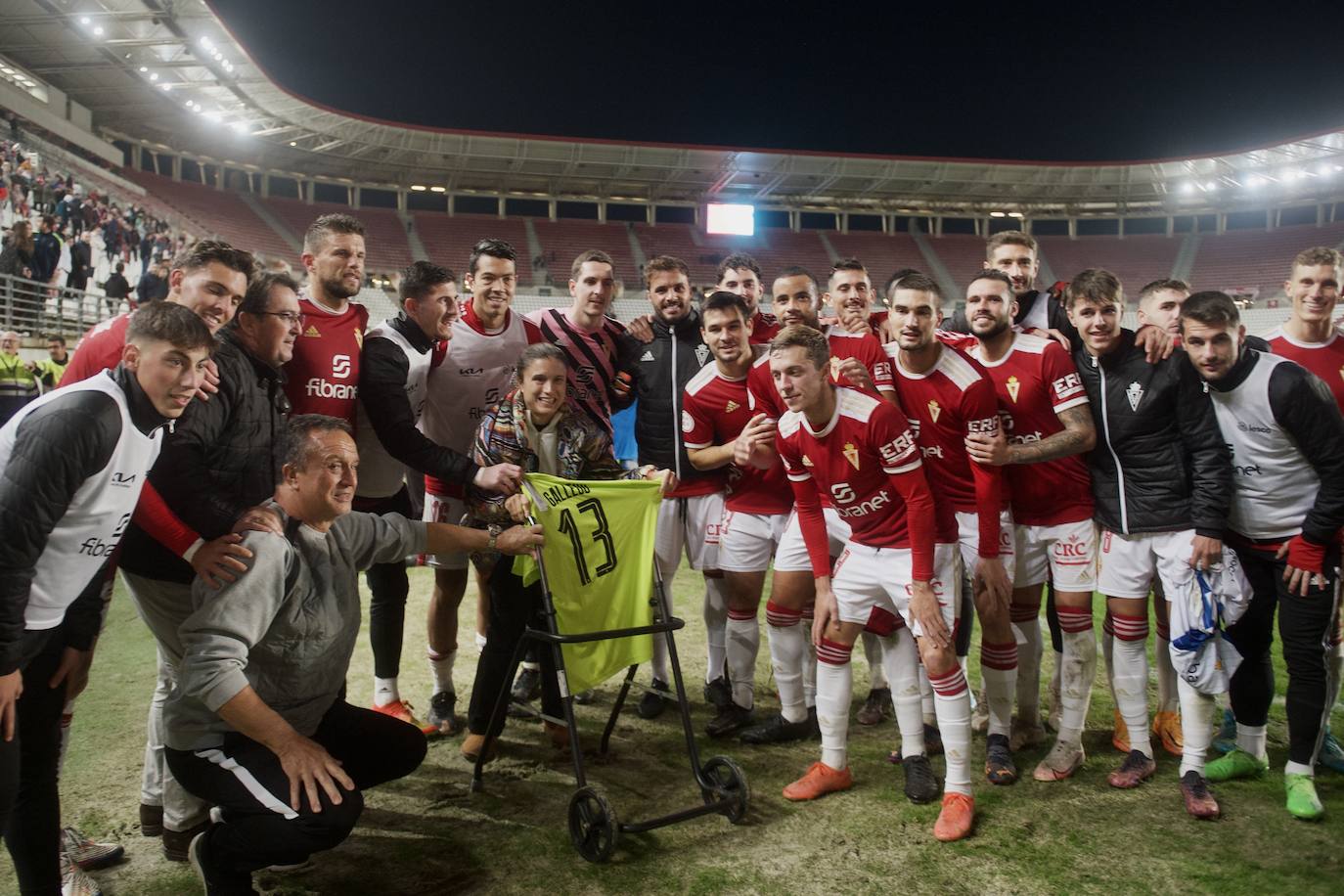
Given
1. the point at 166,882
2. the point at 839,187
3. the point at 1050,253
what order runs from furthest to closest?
the point at 1050,253
the point at 839,187
the point at 166,882

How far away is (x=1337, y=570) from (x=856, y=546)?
1970 millimetres

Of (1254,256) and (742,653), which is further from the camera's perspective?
(1254,256)

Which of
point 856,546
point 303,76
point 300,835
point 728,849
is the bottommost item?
point 728,849

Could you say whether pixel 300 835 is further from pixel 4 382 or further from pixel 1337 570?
pixel 4 382

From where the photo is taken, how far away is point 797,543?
4.18 metres

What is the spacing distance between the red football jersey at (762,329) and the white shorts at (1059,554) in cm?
183

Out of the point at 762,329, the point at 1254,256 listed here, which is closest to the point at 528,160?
the point at 762,329

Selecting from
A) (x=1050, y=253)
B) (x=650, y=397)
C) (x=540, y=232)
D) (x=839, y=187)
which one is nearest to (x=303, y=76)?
(x=540, y=232)

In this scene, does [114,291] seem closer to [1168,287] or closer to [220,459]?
[220,459]

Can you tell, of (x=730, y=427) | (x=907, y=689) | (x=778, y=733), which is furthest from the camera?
(x=730, y=427)

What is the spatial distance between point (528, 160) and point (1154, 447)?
1114 inches

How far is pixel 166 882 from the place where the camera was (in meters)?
2.95

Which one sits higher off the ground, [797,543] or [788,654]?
[797,543]

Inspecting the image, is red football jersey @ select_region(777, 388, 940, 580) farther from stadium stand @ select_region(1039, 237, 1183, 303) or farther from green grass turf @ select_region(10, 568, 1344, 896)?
stadium stand @ select_region(1039, 237, 1183, 303)
